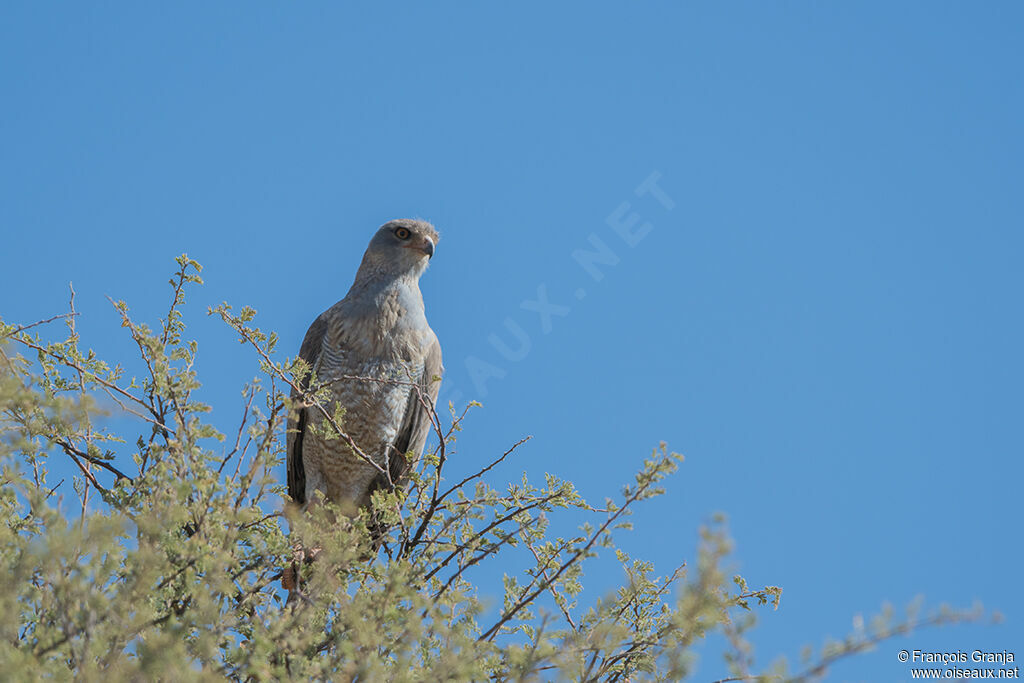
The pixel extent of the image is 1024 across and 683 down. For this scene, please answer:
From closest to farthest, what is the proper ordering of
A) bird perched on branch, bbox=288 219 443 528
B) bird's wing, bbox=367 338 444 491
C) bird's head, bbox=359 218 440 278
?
bird perched on branch, bbox=288 219 443 528, bird's wing, bbox=367 338 444 491, bird's head, bbox=359 218 440 278

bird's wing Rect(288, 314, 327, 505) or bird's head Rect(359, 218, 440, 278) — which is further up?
bird's head Rect(359, 218, 440, 278)

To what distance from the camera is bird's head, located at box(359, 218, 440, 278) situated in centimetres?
617

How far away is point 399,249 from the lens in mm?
6223

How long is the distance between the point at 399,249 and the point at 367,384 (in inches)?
42.3

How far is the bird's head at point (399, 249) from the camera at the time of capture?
6.17 meters

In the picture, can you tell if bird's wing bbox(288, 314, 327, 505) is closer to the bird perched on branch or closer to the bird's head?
the bird perched on branch

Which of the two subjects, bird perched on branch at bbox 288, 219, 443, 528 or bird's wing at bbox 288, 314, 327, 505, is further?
bird's wing at bbox 288, 314, 327, 505

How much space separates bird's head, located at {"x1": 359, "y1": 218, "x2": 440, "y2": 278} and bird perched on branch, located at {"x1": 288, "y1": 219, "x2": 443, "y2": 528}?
0.06 ft

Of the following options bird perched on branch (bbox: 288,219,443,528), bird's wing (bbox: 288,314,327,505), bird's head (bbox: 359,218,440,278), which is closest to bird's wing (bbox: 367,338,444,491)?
bird perched on branch (bbox: 288,219,443,528)

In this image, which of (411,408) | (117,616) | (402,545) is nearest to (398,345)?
(411,408)

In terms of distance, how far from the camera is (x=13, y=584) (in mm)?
2422

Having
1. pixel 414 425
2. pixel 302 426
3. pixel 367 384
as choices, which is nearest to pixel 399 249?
pixel 367 384

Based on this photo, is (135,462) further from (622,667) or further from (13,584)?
(622,667)

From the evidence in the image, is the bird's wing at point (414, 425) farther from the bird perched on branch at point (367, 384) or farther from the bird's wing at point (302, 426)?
the bird's wing at point (302, 426)
